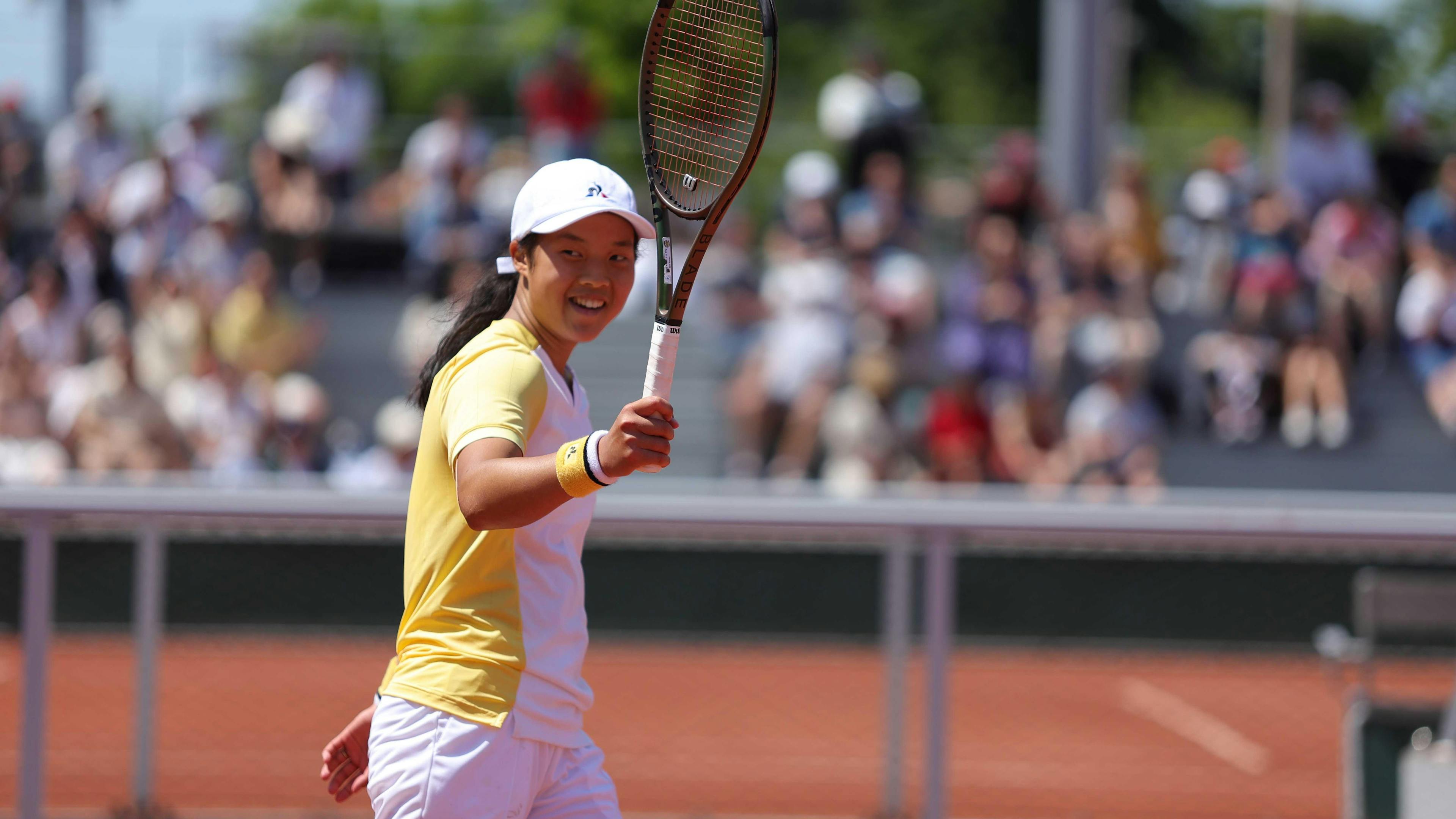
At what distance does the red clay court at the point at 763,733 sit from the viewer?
18.3 ft

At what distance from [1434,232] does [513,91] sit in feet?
27.5

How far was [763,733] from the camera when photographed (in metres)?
6.05

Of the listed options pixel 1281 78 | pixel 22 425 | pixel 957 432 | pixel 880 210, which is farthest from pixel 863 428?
pixel 1281 78

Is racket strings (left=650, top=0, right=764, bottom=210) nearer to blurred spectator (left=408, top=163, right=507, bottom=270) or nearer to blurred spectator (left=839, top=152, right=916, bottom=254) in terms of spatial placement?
blurred spectator (left=839, top=152, right=916, bottom=254)

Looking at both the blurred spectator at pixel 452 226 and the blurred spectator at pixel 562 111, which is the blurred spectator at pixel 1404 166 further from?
the blurred spectator at pixel 452 226

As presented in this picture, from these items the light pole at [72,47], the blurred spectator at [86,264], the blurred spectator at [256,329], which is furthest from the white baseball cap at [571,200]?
the light pole at [72,47]

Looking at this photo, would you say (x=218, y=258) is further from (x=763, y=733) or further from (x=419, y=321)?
(x=763, y=733)

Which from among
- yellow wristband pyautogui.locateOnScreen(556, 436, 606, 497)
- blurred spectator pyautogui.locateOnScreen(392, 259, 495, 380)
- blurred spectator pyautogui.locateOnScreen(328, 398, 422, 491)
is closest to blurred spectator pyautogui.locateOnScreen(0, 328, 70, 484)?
blurred spectator pyautogui.locateOnScreen(328, 398, 422, 491)

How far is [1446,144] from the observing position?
14.1 metres

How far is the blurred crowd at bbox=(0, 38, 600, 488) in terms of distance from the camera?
995cm

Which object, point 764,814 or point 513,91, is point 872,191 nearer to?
point 513,91

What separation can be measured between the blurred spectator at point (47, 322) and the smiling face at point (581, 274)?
8.98 m

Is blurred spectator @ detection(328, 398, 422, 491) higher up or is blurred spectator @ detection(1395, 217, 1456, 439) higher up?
blurred spectator @ detection(1395, 217, 1456, 439)

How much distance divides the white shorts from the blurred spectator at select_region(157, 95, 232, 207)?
33.9 feet
